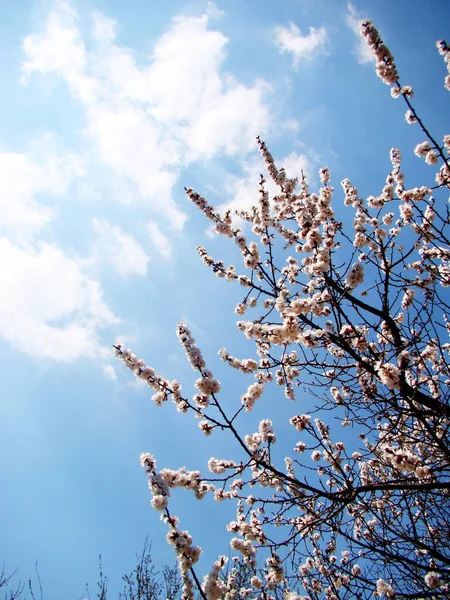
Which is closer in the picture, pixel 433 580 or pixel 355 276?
pixel 355 276

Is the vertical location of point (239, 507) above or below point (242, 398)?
below

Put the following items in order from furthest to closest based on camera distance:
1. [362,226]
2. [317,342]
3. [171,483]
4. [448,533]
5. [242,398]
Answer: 1. [362,226]
2. [448,533]
3. [242,398]
4. [317,342]
5. [171,483]

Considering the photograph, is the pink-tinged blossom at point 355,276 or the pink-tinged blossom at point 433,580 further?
→ the pink-tinged blossom at point 433,580

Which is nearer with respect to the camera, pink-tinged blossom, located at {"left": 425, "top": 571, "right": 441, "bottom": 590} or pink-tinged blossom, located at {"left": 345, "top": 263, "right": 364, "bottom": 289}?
pink-tinged blossom, located at {"left": 345, "top": 263, "right": 364, "bottom": 289}

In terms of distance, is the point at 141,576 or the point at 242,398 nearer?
the point at 242,398

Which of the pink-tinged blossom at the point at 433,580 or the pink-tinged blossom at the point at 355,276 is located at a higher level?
the pink-tinged blossom at the point at 355,276

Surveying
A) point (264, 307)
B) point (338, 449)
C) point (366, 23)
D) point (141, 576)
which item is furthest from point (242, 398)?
point (141, 576)

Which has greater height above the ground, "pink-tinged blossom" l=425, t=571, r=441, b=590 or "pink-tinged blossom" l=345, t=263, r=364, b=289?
"pink-tinged blossom" l=345, t=263, r=364, b=289

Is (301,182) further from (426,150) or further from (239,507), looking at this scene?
(239,507)

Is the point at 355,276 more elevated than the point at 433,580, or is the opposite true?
the point at 355,276

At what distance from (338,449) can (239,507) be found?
7.50 ft

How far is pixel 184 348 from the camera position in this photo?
3773mm

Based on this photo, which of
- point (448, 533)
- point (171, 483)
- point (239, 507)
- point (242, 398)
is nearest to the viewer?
point (171, 483)

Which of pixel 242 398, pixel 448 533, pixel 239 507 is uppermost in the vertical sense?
pixel 242 398
